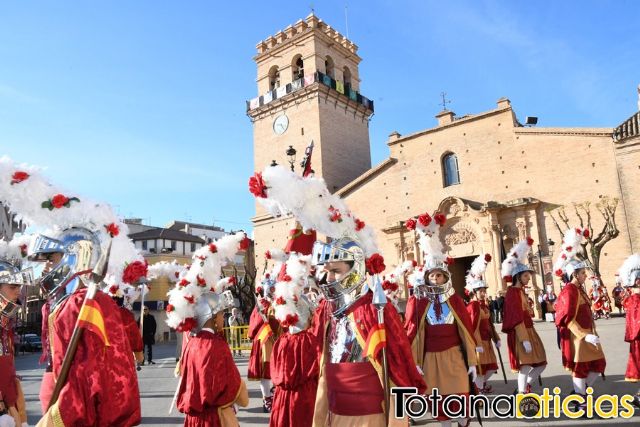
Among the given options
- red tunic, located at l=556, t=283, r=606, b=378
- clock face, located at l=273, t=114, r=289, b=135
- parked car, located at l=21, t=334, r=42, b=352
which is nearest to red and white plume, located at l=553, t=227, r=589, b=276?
red tunic, located at l=556, t=283, r=606, b=378

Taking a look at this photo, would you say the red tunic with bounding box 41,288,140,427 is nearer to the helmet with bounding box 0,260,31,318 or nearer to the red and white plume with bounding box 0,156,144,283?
the red and white plume with bounding box 0,156,144,283

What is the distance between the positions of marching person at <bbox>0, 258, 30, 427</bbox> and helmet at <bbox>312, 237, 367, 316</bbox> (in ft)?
8.49

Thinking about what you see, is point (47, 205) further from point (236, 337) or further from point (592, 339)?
point (236, 337)

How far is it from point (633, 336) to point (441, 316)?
2971 mm

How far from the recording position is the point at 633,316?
7051 mm

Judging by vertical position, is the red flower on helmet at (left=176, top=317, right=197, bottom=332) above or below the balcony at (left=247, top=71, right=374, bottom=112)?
below

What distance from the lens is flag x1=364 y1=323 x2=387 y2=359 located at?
3694 mm

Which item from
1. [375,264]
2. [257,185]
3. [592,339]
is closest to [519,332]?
[592,339]

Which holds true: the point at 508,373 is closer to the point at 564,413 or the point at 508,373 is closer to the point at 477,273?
the point at 477,273

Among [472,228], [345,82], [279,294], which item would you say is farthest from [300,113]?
[279,294]

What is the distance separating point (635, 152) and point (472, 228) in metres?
9.27

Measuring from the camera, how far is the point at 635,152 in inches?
1006

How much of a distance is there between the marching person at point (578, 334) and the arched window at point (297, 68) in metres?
33.9

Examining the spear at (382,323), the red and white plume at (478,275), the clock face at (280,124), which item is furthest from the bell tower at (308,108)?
the spear at (382,323)
